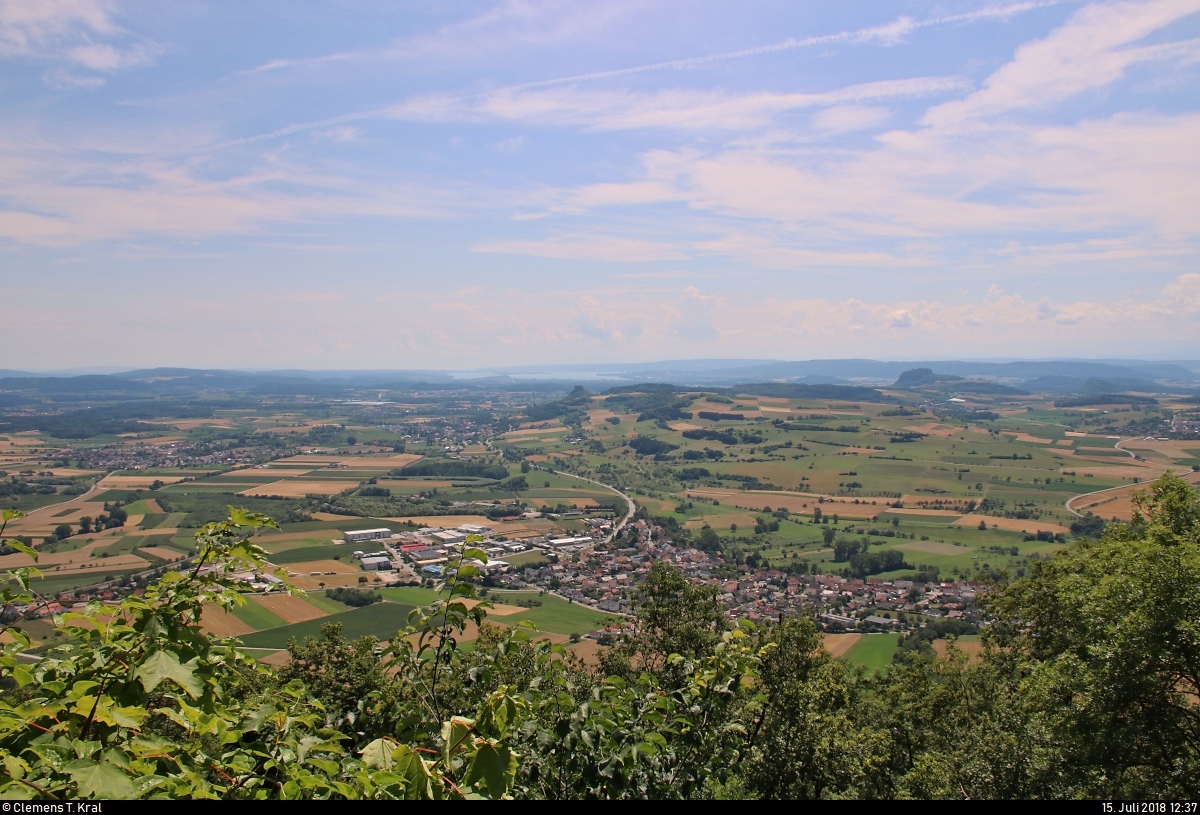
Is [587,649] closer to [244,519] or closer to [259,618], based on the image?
[259,618]

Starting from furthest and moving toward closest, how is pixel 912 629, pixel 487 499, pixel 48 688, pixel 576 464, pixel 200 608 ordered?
pixel 576 464 < pixel 487 499 < pixel 912 629 < pixel 200 608 < pixel 48 688

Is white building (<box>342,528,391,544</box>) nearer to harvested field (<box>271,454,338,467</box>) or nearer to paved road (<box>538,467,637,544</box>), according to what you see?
paved road (<box>538,467,637,544</box>)

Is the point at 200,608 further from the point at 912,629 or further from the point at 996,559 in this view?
the point at 996,559

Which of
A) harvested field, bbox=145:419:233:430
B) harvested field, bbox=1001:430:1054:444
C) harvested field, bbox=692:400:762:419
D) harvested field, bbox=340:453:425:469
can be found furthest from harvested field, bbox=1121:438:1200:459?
harvested field, bbox=145:419:233:430

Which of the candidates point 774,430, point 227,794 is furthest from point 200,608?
point 774,430

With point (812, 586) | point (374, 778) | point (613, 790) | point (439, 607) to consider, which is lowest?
point (812, 586)

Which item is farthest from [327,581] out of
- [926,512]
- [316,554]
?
[926,512]

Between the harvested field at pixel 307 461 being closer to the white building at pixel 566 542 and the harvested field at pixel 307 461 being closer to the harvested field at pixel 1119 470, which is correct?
the white building at pixel 566 542
